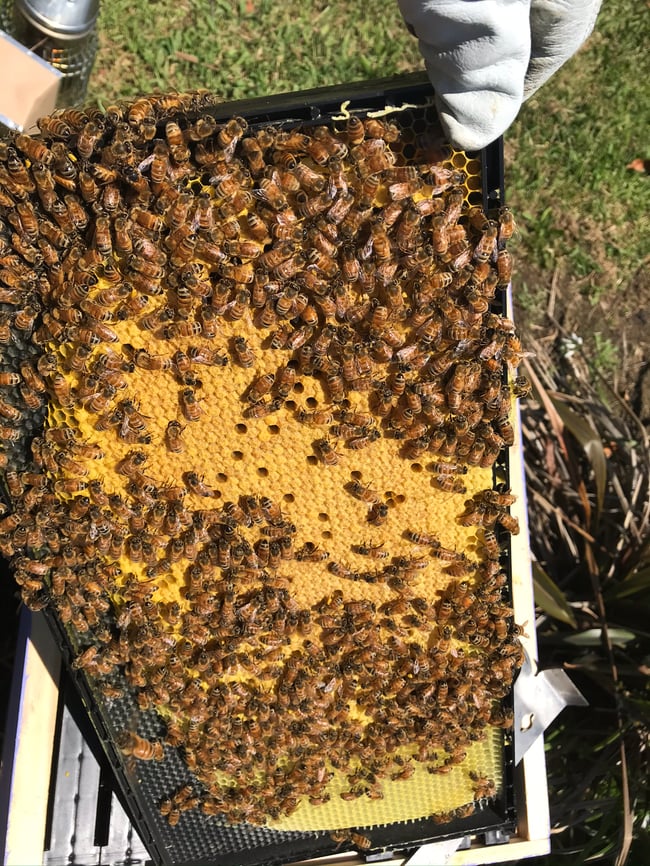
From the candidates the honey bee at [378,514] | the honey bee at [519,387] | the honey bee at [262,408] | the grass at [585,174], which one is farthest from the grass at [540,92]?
the honey bee at [262,408]

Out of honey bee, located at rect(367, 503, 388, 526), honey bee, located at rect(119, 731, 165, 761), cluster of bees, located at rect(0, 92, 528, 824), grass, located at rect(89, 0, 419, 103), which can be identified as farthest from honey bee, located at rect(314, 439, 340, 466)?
grass, located at rect(89, 0, 419, 103)

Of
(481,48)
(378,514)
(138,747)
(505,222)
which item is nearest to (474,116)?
(481,48)

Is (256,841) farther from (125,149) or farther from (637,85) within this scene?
(637,85)

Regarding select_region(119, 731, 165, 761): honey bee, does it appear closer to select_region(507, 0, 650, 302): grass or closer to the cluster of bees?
the cluster of bees

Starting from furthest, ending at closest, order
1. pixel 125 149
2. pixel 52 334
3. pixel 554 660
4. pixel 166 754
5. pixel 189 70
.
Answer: pixel 189 70 → pixel 554 660 → pixel 166 754 → pixel 52 334 → pixel 125 149

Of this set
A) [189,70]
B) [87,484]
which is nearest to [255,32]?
[189,70]

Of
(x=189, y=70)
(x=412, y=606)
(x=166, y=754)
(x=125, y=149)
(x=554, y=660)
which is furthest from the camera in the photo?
(x=189, y=70)
